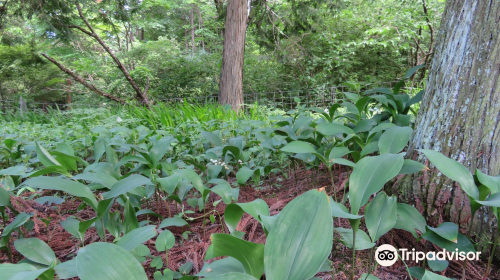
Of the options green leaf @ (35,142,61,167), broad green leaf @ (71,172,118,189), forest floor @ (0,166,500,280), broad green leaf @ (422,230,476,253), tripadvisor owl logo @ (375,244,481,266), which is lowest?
forest floor @ (0,166,500,280)

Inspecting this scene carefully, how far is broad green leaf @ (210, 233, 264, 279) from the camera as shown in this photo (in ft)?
1.98

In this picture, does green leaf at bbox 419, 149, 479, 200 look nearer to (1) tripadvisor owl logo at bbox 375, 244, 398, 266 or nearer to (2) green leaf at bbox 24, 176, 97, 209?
(1) tripadvisor owl logo at bbox 375, 244, 398, 266

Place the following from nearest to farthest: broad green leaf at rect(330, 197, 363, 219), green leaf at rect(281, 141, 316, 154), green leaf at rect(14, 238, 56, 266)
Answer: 1. broad green leaf at rect(330, 197, 363, 219)
2. green leaf at rect(14, 238, 56, 266)
3. green leaf at rect(281, 141, 316, 154)

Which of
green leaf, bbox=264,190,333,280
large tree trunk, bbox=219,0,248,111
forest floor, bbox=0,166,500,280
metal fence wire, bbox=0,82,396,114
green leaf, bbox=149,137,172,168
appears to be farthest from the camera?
metal fence wire, bbox=0,82,396,114

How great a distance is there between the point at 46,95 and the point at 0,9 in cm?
784

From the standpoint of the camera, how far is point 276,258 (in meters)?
0.54

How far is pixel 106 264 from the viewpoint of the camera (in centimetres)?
57

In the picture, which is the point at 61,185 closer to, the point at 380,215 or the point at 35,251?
the point at 35,251

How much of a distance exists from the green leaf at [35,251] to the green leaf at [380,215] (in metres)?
1.06

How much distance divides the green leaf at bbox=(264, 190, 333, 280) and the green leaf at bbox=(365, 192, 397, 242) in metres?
0.35

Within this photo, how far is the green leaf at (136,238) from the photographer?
2.69 feet

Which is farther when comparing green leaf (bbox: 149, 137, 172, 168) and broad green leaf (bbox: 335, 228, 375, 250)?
green leaf (bbox: 149, 137, 172, 168)

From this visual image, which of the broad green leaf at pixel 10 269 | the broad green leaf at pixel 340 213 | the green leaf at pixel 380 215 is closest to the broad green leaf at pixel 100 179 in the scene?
the broad green leaf at pixel 10 269

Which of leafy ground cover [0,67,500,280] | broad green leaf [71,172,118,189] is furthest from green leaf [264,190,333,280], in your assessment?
broad green leaf [71,172,118,189]
